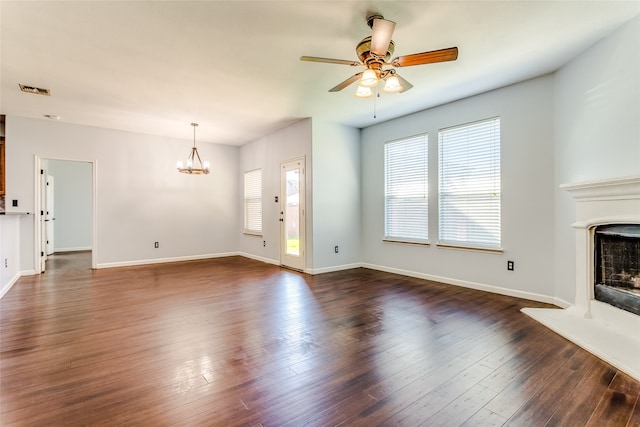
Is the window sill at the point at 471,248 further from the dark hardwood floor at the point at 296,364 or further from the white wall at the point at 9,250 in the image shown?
the white wall at the point at 9,250

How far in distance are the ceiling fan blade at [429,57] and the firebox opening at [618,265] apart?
2.12 metres

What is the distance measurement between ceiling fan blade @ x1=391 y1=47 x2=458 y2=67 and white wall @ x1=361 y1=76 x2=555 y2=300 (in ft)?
6.72

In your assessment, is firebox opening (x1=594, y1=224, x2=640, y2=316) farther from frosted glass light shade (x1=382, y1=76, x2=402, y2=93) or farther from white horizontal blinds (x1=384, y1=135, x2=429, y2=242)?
frosted glass light shade (x1=382, y1=76, x2=402, y2=93)

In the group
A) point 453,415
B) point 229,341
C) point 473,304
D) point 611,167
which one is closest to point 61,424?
point 229,341

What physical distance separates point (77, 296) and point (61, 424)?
3.03 m

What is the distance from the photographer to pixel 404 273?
207 inches

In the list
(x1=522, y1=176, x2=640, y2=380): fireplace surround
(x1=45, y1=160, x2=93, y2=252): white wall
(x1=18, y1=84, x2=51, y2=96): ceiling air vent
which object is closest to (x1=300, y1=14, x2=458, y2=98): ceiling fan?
(x1=522, y1=176, x2=640, y2=380): fireplace surround

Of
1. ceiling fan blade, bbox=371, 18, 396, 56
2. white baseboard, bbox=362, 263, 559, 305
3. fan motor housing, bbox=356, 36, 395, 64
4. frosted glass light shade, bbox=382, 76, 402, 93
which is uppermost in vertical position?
fan motor housing, bbox=356, 36, 395, 64

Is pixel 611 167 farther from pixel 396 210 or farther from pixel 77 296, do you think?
pixel 77 296

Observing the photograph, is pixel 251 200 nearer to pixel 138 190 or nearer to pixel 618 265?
pixel 138 190

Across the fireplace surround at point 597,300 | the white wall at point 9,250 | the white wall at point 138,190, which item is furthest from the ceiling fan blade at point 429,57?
the white wall at point 138,190

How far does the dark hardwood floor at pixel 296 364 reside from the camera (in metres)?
1.72

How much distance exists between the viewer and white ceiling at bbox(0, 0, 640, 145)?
2.46 meters

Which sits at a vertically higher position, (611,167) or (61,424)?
(611,167)
